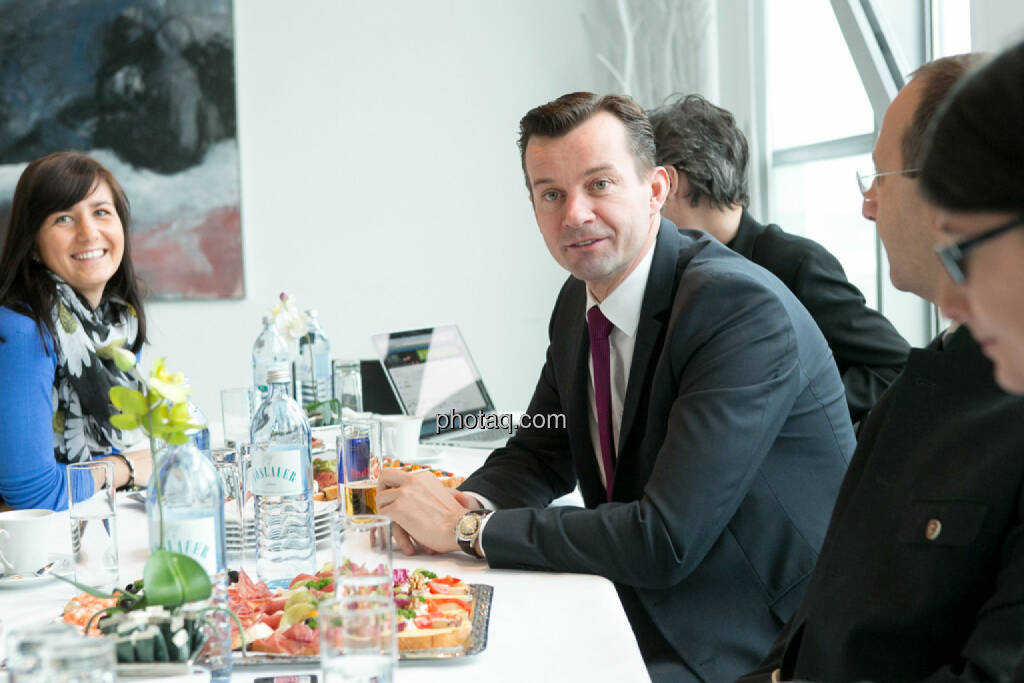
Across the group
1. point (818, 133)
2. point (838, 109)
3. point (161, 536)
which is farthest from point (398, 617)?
point (818, 133)

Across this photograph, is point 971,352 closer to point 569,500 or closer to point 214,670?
point 214,670

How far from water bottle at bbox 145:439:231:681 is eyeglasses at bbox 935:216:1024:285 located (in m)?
0.82

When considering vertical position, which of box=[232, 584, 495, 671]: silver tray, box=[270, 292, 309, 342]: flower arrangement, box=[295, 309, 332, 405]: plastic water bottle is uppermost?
box=[270, 292, 309, 342]: flower arrangement

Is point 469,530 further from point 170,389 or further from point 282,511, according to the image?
point 170,389

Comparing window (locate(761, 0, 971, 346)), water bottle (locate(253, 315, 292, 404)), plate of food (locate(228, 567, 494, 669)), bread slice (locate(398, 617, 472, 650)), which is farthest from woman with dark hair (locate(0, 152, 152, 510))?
window (locate(761, 0, 971, 346))

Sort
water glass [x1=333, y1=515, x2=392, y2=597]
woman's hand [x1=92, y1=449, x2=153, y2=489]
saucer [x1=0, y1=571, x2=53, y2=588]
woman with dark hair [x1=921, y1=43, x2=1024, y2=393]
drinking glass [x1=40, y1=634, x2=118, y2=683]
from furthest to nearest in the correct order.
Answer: woman's hand [x1=92, y1=449, x2=153, y2=489] < saucer [x1=0, y1=571, x2=53, y2=588] < water glass [x1=333, y1=515, x2=392, y2=597] < drinking glass [x1=40, y1=634, x2=118, y2=683] < woman with dark hair [x1=921, y1=43, x2=1024, y2=393]

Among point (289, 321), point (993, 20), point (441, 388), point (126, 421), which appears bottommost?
point (441, 388)

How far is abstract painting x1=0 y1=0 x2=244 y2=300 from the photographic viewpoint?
4.19m

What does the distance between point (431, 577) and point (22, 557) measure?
646 millimetres

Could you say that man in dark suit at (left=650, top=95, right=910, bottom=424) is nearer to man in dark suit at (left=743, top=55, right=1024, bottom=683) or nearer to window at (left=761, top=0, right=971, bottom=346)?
window at (left=761, top=0, right=971, bottom=346)

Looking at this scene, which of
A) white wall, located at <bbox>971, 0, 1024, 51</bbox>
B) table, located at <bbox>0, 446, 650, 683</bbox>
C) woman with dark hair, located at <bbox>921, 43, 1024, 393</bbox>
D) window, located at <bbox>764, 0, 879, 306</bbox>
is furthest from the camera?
window, located at <bbox>764, 0, 879, 306</bbox>

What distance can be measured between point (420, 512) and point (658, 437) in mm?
457

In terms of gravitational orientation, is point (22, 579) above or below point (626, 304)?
below

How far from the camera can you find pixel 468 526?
166 centimetres
